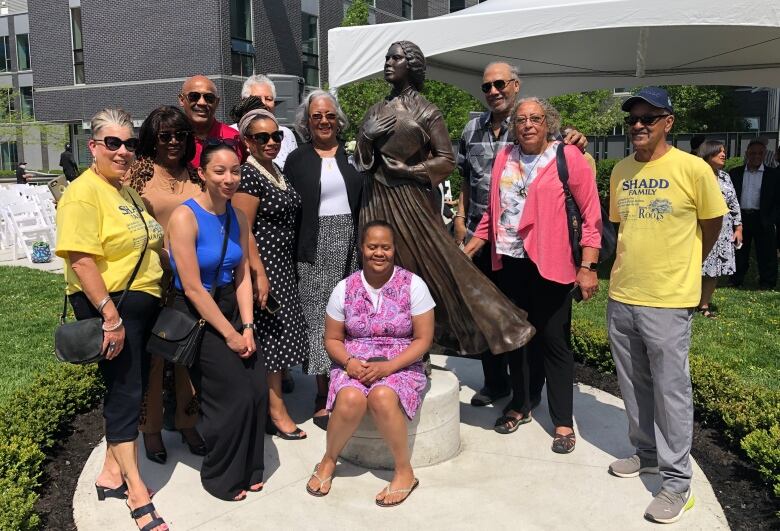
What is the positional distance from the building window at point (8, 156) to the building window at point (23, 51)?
4.17 m

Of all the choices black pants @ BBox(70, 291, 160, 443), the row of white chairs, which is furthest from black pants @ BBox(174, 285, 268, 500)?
the row of white chairs

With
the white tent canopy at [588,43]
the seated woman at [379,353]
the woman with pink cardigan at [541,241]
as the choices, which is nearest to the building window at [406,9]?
the white tent canopy at [588,43]

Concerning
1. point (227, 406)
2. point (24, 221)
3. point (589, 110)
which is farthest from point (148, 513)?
point (589, 110)

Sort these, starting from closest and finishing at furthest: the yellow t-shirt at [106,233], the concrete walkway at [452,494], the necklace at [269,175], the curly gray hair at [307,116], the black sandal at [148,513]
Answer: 1. the yellow t-shirt at [106,233]
2. the black sandal at [148,513]
3. the concrete walkway at [452,494]
4. the necklace at [269,175]
5. the curly gray hair at [307,116]

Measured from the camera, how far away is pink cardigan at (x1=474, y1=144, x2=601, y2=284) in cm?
350

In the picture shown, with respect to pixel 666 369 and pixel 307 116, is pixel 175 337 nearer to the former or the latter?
pixel 307 116

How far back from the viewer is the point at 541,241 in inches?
140

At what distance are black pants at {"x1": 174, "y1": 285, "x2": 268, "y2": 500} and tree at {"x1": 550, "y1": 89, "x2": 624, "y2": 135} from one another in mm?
21183

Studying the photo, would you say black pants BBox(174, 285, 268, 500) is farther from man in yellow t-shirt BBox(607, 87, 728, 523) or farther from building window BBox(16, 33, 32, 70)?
building window BBox(16, 33, 32, 70)

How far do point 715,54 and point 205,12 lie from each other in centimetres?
1825

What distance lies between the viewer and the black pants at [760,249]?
8.59 metres

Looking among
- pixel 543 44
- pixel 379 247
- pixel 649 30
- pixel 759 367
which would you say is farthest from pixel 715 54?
pixel 379 247

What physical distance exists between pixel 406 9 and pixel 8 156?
71.2 ft

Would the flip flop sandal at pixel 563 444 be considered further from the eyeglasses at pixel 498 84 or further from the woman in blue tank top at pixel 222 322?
the eyeglasses at pixel 498 84
